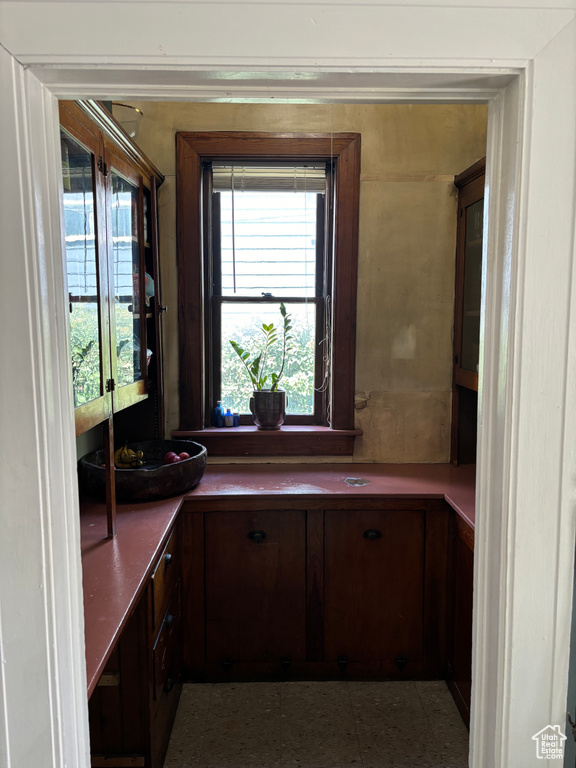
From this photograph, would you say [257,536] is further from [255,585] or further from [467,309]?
[467,309]

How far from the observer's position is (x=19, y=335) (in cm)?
97

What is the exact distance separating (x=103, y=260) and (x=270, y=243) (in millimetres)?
1370

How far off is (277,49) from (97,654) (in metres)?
1.33

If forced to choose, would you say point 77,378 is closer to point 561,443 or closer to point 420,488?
point 561,443

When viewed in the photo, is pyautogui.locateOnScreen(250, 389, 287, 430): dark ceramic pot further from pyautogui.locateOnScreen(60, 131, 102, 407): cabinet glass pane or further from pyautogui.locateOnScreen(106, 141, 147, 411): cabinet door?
pyautogui.locateOnScreen(60, 131, 102, 407): cabinet glass pane

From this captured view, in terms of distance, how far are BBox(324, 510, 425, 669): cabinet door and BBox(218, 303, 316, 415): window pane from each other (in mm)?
900

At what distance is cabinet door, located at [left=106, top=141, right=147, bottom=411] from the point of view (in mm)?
2150

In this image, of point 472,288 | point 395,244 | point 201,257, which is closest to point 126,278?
point 201,257

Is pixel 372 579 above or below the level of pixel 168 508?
below

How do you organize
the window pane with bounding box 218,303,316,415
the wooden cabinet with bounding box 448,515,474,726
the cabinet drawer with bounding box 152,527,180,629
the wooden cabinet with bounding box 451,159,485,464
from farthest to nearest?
the window pane with bounding box 218,303,316,415, the wooden cabinet with bounding box 451,159,485,464, the wooden cabinet with bounding box 448,515,474,726, the cabinet drawer with bounding box 152,527,180,629

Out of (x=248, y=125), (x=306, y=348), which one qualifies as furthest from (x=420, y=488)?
(x=248, y=125)

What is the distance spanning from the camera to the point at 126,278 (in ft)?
7.77

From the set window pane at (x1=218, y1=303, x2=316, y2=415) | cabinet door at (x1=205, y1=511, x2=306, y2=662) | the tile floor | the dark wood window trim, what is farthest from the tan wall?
the tile floor

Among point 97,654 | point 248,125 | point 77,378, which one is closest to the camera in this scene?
point 97,654
